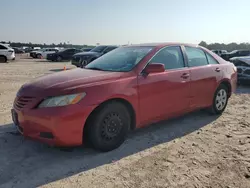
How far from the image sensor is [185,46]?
5.18m

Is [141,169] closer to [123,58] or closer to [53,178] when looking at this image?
[53,178]

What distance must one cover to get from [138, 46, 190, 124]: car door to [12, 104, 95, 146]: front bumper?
101 cm

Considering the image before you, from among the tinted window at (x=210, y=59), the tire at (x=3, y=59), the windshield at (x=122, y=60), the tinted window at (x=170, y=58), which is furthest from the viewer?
the tire at (x=3, y=59)

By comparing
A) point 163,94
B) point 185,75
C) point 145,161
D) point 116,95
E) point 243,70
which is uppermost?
point 185,75

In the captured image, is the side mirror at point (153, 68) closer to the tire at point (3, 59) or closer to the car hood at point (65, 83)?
the car hood at point (65, 83)

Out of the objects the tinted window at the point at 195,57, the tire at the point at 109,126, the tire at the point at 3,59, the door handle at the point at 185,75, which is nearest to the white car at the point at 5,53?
the tire at the point at 3,59

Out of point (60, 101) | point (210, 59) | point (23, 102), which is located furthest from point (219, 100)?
point (23, 102)

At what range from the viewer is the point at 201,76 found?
5152 millimetres

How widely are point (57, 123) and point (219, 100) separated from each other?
377cm

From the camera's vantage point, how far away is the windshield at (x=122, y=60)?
435cm

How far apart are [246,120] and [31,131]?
4255mm

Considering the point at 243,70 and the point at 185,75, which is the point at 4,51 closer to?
the point at 243,70

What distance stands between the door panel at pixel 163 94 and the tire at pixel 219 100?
3.31 ft

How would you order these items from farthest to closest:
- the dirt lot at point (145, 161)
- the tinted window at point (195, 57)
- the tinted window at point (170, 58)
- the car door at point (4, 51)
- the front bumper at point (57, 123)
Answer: the car door at point (4, 51)
the tinted window at point (195, 57)
the tinted window at point (170, 58)
the front bumper at point (57, 123)
the dirt lot at point (145, 161)
